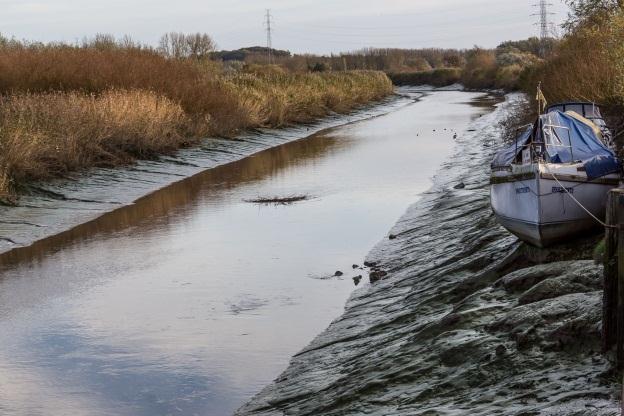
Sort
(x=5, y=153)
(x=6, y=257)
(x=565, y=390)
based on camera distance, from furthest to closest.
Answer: (x=5, y=153) < (x=6, y=257) < (x=565, y=390)

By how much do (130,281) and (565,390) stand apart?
23.8 feet

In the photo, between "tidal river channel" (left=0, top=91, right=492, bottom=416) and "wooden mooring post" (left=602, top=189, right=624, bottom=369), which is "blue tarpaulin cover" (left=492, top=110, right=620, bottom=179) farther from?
"wooden mooring post" (left=602, top=189, right=624, bottom=369)

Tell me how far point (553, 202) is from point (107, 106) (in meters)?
16.2

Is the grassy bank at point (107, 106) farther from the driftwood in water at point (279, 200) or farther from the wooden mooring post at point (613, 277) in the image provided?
the wooden mooring post at point (613, 277)

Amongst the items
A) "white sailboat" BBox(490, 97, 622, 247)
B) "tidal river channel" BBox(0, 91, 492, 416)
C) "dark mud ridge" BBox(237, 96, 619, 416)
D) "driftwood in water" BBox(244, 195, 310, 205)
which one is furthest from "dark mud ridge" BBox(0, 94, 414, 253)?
"white sailboat" BBox(490, 97, 622, 247)

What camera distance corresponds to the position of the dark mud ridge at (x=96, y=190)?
16266 millimetres

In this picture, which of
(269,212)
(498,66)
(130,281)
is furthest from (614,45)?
(498,66)

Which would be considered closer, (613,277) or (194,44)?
(613,277)

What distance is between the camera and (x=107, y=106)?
24016 millimetres

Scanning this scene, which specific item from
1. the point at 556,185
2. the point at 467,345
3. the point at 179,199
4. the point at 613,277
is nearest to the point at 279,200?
the point at 179,199

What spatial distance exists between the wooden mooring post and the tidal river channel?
3.10 m

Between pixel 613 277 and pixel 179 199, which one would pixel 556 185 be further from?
pixel 179 199

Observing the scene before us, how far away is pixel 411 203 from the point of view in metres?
17.9

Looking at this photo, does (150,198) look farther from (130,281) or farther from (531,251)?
(531,251)
